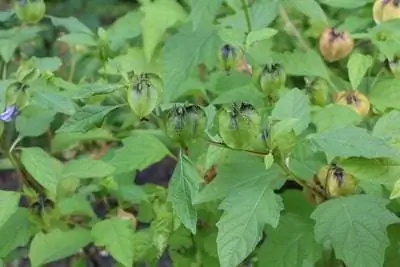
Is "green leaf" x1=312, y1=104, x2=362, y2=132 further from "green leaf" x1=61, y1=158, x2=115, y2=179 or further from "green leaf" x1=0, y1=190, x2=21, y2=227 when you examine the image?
A: "green leaf" x1=0, y1=190, x2=21, y2=227

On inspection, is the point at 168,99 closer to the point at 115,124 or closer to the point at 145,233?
the point at 145,233

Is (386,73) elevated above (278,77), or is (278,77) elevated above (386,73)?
(278,77)

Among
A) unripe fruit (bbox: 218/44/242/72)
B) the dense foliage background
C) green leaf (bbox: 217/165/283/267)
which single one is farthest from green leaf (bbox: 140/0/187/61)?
green leaf (bbox: 217/165/283/267)

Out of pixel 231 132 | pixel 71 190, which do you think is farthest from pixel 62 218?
pixel 231 132

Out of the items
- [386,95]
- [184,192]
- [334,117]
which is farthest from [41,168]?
[386,95]

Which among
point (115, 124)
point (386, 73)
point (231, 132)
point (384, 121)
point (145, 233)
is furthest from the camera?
point (115, 124)

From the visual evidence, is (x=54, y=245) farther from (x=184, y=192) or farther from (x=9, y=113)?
(x=184, y=192)
